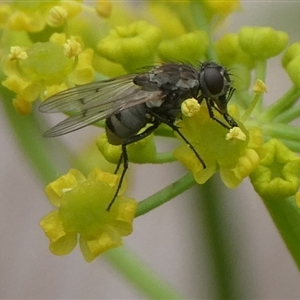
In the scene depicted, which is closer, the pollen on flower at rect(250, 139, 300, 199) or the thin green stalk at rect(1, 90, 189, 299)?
the pollen on flower at rect(250, 139, 300, 199)

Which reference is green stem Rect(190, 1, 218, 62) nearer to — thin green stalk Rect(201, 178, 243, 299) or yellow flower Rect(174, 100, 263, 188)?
yellow flower Rect(174, 100, 263, 188)

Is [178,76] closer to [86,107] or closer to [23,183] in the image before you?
[86,107]

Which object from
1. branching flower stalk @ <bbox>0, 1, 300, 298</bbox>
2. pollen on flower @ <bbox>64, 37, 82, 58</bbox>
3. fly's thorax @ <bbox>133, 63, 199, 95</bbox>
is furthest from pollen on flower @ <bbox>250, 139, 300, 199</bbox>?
pollen on flower @ <bbox>64, 37, 82, 58</bbox>

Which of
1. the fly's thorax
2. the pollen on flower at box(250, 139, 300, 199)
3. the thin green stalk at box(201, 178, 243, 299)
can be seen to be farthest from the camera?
the thin green stalk at box(201, 178, 243, 299)

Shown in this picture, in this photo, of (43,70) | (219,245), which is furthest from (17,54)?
(219,245)

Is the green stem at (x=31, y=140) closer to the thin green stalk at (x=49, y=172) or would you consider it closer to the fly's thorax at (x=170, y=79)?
the thin green stalk at (x=49, y=172)

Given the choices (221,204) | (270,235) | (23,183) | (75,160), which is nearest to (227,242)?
(221,204)

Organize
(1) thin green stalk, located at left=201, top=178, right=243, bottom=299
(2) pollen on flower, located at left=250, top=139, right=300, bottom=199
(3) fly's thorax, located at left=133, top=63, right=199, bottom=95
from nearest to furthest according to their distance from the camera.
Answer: (2) pollen on flower, located at left=250, top=139, right=300, bottom=199 → (3) fly's thorax, located at left=133, top=63, right=199, bottom=95 → (1) thin green stalk, located at left=201, top=178, right=243, bottom=299
